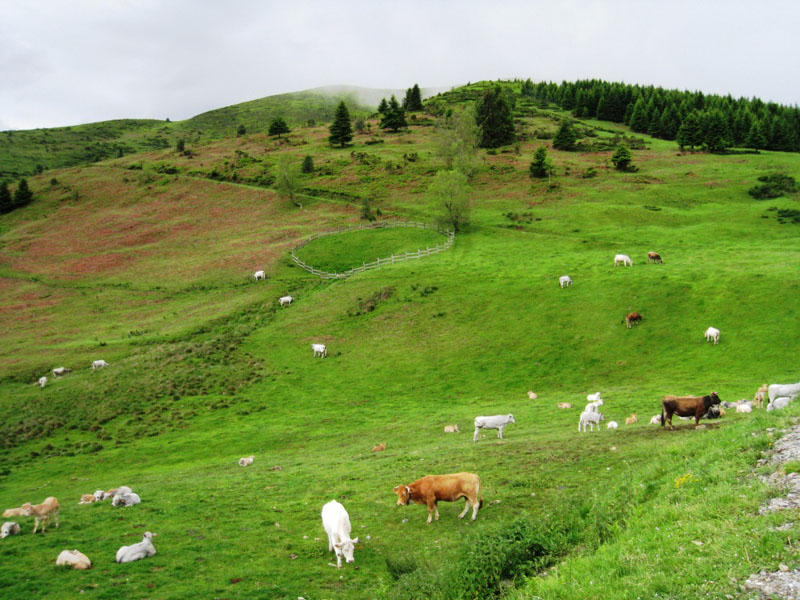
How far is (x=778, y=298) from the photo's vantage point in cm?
3844

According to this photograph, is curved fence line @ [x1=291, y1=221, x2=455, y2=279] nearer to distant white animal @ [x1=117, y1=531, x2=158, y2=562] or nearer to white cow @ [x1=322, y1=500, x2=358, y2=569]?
distant white animal @ [x1=117, y1=531, x2=158, y2=562]

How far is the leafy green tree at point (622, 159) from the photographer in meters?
93.9

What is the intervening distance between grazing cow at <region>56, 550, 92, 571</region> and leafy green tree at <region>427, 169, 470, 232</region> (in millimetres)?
64339

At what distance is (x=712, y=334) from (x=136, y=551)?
38.2 m

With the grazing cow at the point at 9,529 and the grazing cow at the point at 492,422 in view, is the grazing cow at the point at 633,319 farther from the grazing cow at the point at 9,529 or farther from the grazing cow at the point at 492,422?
the grazing cow at the point at 9,529

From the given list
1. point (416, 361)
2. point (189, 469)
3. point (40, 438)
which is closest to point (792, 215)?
point (416, 361)

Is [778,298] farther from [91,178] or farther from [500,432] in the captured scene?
[91,178]

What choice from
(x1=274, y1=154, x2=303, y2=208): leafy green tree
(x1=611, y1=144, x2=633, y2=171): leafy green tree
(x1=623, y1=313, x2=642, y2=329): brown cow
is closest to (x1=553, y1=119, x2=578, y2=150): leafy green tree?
(x1=611, y1=144, x2=633, y2=171): leafy green tree

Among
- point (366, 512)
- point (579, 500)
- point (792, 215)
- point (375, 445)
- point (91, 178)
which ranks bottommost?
point (375, 445)

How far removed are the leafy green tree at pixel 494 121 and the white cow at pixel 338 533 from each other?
11893cm

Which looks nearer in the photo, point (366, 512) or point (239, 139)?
point (366, 512)

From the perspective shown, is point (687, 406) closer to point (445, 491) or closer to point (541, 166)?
point (445, 491)

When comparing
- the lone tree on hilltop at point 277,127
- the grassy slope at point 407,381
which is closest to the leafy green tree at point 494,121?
the grassy slope at point 407,381

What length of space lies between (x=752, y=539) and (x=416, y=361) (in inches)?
1302
